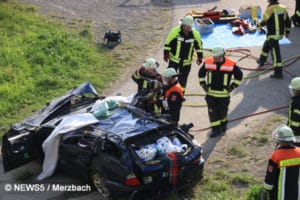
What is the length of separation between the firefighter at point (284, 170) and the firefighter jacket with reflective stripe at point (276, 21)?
6.71 metres

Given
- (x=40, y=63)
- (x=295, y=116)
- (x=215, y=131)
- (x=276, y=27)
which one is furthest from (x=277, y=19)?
(x=40, y=63)

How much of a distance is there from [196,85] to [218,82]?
3106 mm

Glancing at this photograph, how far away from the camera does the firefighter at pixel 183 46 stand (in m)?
11.9

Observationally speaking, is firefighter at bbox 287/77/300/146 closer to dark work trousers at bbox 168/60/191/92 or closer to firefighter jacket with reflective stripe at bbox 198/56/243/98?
firefighter jacket with reflective stripe at bbox 198/56/243/98

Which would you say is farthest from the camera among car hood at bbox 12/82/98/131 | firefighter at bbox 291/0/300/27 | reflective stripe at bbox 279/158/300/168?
firefighter at bbox 291/0/300/27

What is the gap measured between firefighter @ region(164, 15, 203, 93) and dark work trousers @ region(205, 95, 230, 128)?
1.51 m

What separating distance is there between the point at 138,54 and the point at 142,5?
5190 mm

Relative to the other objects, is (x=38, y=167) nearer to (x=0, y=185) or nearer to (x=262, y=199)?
(x=0, y=185)

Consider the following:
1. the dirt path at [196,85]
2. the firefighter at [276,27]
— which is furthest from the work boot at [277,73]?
the dirt path at [196,85]

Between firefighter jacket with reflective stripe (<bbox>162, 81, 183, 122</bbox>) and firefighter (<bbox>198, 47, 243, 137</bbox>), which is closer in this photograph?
firefighter jacket with reflective stripe (<bbox>162, 81, 183, 122</bbox>)

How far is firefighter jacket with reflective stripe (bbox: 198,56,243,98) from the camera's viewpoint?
10461 millimetres

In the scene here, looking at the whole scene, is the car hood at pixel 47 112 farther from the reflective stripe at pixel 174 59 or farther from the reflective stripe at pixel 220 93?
the reflective stripe at pixel 220 93

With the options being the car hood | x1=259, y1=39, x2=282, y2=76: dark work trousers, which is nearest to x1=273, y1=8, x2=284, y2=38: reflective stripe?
x1=259, y1=39, x2=282, y2=76: dark work trousers

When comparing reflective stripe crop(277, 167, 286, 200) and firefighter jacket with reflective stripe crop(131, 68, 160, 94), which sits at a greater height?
firefighter jacket with reflective stripe crop(131, 68, 160, 94)
